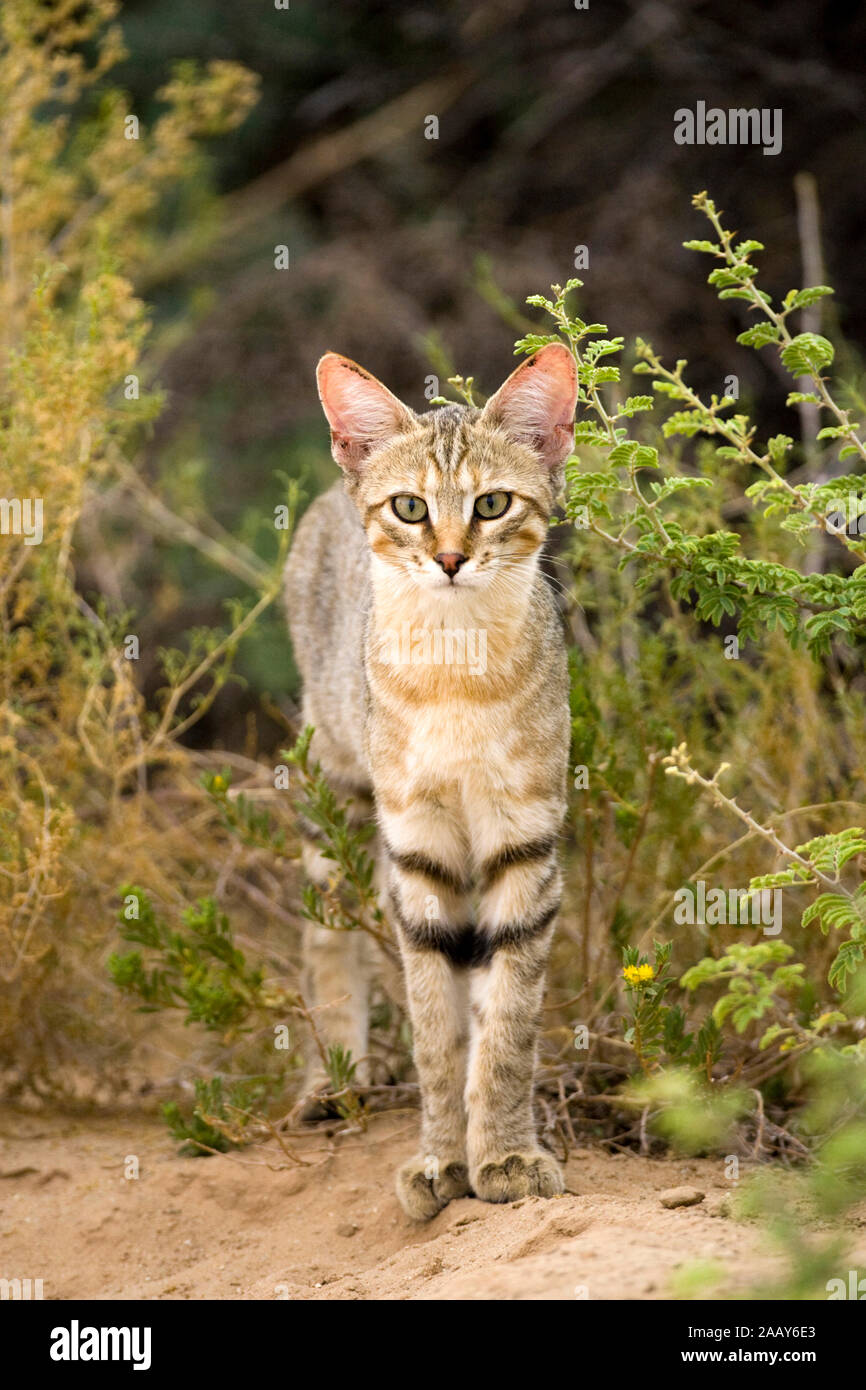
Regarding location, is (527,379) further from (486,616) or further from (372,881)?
(372,881)

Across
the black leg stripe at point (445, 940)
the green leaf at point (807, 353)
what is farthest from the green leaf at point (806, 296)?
the black leg stripe at point (445, 940)

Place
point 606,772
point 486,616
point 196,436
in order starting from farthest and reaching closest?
1. point 196,436
2. point 606,772
3. point 486,616

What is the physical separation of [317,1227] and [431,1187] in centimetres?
38

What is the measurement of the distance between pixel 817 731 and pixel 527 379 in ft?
6.13

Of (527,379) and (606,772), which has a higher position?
(527,379)

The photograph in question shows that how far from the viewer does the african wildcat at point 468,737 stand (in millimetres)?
3906

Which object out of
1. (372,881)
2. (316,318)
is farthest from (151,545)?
(372,881)

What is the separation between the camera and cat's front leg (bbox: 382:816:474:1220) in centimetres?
406

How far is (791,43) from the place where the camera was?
Answer: 9359mm

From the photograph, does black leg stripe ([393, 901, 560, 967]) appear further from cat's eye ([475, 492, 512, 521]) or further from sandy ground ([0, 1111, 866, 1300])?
cat's eye ([475, 492, 512, 521])

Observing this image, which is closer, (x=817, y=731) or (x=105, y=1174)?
(x=105, y=1174)

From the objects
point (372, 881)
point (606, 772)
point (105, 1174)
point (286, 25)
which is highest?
point (286, 25)

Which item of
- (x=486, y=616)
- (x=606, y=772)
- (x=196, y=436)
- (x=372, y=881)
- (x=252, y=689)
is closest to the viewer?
(x=486, y=616)

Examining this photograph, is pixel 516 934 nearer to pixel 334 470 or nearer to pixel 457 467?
pixel 457 467
